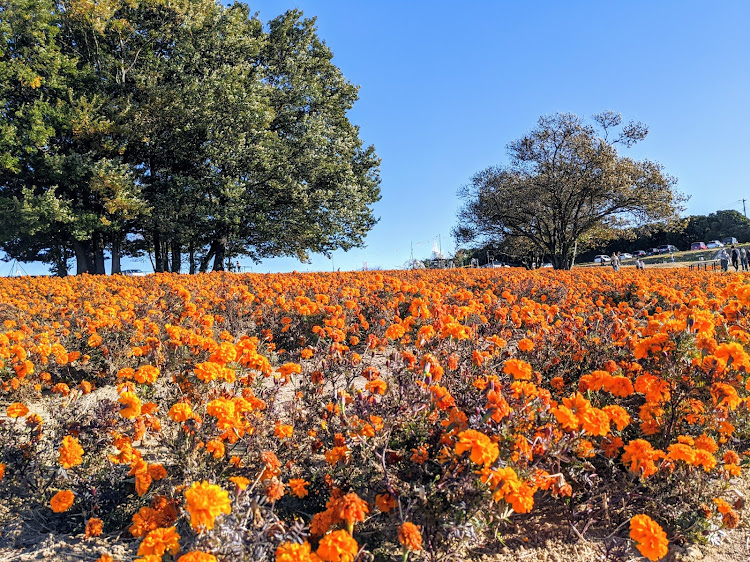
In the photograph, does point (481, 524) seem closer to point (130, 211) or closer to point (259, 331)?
point (259, 331)

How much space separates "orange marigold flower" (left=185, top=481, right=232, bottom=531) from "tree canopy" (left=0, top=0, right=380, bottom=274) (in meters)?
19.4

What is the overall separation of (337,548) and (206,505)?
1.40 feet

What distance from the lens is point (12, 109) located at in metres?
20.0

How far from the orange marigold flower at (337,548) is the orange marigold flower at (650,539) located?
106 cm

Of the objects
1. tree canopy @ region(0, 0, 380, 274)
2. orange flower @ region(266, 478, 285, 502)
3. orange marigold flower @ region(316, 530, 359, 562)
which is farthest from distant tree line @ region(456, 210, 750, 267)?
orange marigold flower @ region(316, 530, 359, 562)

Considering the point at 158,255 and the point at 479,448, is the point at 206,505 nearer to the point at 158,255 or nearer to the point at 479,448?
the point at 479,448

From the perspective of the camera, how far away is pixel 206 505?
1.44 metres

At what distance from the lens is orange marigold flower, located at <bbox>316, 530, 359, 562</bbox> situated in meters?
1.49

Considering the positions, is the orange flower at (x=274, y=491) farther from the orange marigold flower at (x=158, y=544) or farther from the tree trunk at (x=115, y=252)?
the tree trunk at (x=115, y=252)

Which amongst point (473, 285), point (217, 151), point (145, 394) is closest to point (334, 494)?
point (145, 394)

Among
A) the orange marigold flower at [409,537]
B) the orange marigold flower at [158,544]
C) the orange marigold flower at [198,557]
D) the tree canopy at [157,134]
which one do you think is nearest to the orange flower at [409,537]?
the orange marigold flower at [409,537]

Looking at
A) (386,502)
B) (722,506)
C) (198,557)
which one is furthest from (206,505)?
(722,506)

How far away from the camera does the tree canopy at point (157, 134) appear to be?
19094 mm

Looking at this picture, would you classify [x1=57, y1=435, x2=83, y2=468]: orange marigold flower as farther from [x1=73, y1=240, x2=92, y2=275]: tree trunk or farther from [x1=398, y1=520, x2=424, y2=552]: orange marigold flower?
[x1=73, y1=240, x2=92, y2=275]: tree trunk
